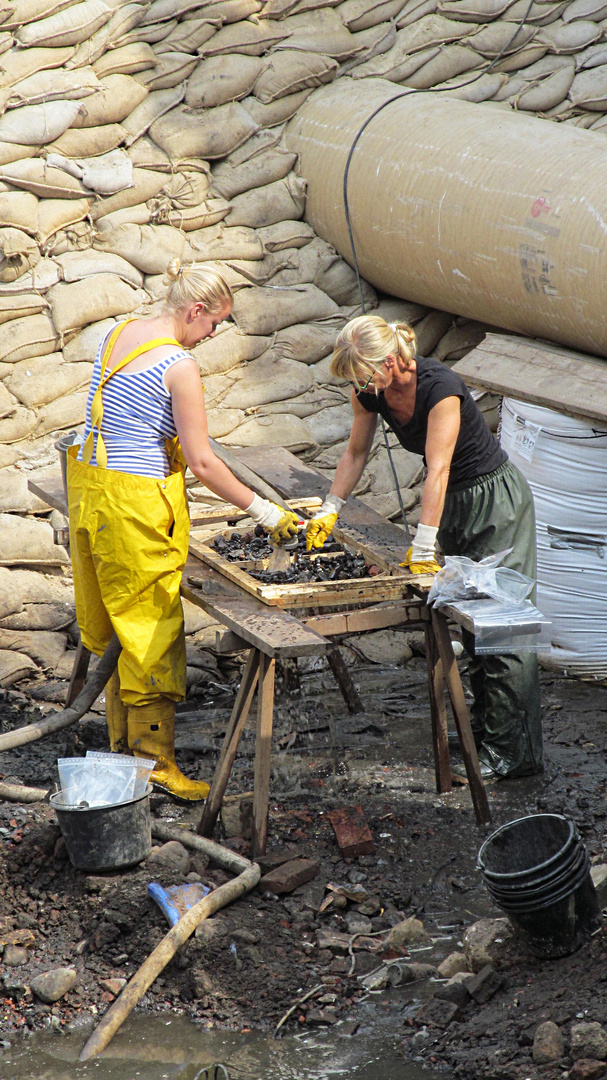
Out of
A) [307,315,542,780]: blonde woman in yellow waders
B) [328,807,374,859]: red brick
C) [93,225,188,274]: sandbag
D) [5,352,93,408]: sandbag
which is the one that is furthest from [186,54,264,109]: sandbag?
[328,807,374,859]: red brick

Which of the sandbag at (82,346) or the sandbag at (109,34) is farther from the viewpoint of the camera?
the sandbag at (109,34)

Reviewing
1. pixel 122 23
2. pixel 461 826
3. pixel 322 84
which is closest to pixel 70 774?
pixel 461 826

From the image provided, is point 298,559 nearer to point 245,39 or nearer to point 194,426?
point 194,426

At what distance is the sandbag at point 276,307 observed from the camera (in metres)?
5.87

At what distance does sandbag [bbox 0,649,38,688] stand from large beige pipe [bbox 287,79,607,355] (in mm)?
2778

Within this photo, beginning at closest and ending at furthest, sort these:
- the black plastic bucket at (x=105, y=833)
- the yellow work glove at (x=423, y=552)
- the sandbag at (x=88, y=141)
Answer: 1. the black plastic bucket at (x=105, y=833)
2. the yellow work glove at (x=423, y=552)
3. the sandbag at (x=88, y=141)

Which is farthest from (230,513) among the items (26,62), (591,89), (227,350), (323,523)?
(591,89)

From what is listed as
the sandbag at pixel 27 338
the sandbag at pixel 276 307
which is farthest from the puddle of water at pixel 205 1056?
the sandbag at pixel 276 307

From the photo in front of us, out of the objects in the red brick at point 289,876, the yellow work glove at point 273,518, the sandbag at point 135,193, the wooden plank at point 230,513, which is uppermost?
the sandbag at point 135,193

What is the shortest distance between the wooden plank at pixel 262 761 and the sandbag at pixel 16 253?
2.60 metres

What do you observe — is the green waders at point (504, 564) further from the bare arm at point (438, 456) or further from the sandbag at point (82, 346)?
the sandbag at point (82, 346)

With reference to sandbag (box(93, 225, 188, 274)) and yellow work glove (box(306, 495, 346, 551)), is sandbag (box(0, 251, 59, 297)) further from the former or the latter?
yellow work glove (box(306, 495, 346, 551))

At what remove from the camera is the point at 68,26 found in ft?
17.9

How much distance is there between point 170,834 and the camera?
12.6 ft
